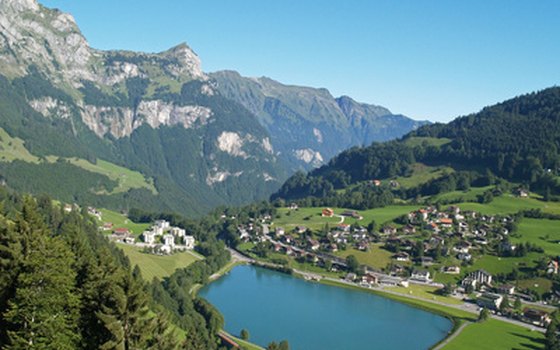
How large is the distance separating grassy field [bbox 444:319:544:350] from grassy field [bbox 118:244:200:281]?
150 ft

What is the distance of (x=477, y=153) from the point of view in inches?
6555

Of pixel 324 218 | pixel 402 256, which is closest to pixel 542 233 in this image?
pixel 402 256

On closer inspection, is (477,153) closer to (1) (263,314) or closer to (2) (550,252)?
(2) (550,252)

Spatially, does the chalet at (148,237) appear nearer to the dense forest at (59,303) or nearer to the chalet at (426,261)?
the chalet at (426,261)

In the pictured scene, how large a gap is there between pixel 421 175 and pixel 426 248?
64.8 metres

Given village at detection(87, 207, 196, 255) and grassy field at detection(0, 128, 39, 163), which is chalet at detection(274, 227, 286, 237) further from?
grassy field at detection(0, 128, 39, 163)

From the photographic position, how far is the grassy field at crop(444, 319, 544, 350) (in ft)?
206

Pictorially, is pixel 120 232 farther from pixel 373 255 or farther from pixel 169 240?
pixel 373 255

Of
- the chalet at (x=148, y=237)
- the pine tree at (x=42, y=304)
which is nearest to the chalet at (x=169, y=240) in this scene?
the chalet at (x=148, y=237)

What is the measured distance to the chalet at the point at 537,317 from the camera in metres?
72.7

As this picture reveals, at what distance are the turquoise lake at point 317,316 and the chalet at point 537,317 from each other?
11365 mm

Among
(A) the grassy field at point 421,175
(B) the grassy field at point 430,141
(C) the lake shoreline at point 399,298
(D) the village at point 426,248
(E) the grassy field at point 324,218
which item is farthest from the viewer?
(B) the grassy field at point 430,141

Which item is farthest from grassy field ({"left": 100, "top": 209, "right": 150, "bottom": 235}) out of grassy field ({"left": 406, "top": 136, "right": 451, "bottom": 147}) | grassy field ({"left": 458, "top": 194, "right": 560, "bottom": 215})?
grassy field ({"left": 406, "top": 136, "right": 451, "bottom": 147})

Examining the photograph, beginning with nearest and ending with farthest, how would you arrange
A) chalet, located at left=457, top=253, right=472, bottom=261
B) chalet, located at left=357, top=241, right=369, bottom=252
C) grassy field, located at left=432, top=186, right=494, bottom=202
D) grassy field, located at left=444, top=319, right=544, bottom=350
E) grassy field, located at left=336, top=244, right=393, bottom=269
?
grassy field, located at left=444, top=319, right=544, bottom=350 < chalet, located at left=457, top=253, right=472, bottom=261 < grassy field, located at left=336, top=244, right=393, bottom=269 < chalet, located at left=357, top=241, right=369, bottom=252 < grassy field, located at left=432, top=186, right=494, bottom=202
